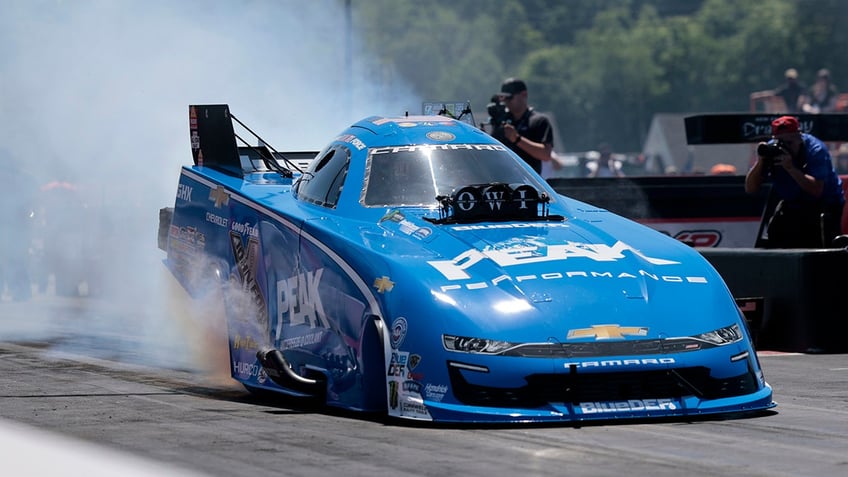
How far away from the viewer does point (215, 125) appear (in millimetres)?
9992

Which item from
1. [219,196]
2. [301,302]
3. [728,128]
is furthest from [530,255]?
[728,128]

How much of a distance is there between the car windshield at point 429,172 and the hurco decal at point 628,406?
1.76 metres

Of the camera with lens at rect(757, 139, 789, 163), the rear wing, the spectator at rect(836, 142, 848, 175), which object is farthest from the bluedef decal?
the spectator at rect(836, 142, 848, 175)

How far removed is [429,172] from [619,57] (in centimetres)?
11137

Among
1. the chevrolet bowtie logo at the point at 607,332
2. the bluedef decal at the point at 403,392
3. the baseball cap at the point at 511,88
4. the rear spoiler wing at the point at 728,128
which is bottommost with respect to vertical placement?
the bluedef decal at the point at 403,392

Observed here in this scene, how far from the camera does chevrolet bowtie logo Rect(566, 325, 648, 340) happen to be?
6605 mm

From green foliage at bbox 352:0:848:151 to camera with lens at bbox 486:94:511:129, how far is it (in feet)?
241

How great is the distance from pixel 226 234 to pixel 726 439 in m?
3.73

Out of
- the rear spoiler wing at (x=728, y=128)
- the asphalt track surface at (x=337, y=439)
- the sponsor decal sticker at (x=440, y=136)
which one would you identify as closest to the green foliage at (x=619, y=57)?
the rear spoiler wing at (x=728, y=128)

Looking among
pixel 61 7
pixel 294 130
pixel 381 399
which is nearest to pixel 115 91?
pixel 61 7

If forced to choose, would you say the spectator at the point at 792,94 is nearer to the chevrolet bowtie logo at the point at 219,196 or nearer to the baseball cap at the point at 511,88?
the baseball cap at the point at 511,88

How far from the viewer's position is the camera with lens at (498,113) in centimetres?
1302

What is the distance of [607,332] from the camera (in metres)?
6.64

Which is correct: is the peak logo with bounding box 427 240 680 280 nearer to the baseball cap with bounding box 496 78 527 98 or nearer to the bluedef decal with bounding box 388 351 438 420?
the bluedef decal with bounding box 388 351 438 420
